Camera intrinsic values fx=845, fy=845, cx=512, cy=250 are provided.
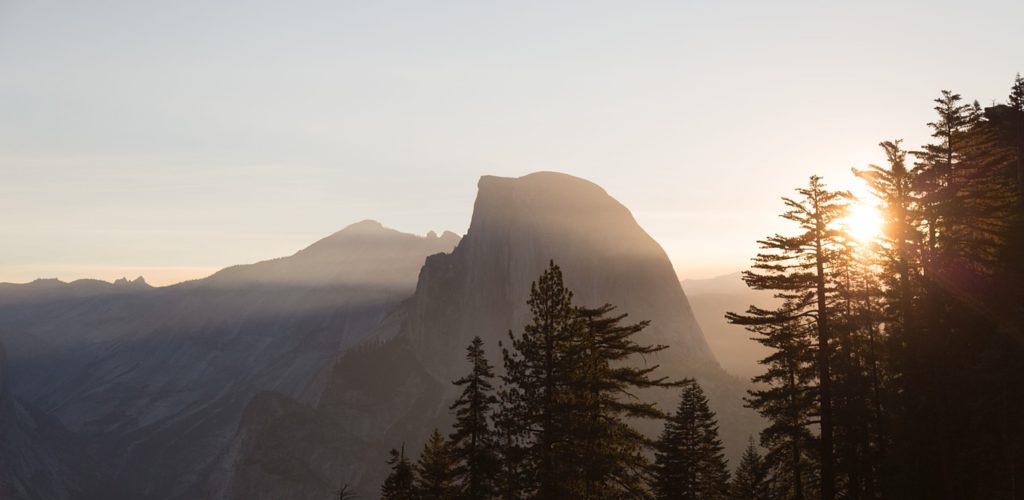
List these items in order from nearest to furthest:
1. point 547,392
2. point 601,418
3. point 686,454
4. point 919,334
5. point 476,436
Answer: point 547,392
point 601,418
point 919,334
point 476,436
point 686,454

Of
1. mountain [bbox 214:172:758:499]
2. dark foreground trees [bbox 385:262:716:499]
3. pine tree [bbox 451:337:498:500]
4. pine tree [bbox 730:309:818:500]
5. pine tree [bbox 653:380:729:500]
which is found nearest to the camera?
dark foreground trees [bbox 385:262:716:499]

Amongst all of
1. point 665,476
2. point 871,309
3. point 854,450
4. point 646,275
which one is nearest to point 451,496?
point 665,476

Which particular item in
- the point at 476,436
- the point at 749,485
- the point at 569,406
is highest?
the point at 569,406

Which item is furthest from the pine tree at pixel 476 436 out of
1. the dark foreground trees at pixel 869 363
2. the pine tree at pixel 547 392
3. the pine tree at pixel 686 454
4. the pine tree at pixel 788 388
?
the pine tree at pixel 788 388

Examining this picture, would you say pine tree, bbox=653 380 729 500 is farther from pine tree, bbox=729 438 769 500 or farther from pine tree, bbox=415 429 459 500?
pine tree, bbox=415 429 459 500

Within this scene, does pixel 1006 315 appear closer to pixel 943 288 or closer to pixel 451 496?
pixel 943 288

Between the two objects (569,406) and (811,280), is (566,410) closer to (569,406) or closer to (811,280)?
(569,406)

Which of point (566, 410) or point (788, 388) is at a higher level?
point (788, 388)

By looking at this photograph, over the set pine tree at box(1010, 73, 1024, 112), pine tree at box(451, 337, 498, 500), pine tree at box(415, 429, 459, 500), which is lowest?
pine tree at box(415, 429, 459, 500)

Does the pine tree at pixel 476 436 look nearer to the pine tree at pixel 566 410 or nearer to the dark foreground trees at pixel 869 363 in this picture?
the dark foreground trees at pixel 869 363

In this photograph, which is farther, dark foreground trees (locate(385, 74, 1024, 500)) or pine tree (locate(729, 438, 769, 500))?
pine tree (locate(729, 438, 769, 500))

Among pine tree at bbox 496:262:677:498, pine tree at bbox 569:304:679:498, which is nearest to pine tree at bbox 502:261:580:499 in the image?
pine tree at bbox 496:262:677:498

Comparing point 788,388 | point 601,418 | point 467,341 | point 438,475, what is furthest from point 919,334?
point 467,341

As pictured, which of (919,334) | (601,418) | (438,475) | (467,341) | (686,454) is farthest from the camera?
(467,341)
